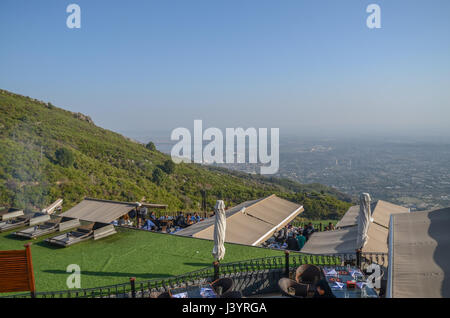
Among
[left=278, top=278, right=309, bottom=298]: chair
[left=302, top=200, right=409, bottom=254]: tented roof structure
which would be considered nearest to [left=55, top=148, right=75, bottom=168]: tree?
[left=302, top=200, right=409, bottom=254]: tented roof structure

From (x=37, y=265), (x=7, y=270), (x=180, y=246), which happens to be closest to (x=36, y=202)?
(x=37, y=265)

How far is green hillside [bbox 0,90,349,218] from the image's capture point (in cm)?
2391

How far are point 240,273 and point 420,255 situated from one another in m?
4.26

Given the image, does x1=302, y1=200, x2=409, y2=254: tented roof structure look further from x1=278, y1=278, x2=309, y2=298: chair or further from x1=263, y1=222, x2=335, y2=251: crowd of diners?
x1=278, y1=278, x2=309, y2=298: chair

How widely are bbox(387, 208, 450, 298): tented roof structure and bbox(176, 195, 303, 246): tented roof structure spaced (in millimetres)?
4356

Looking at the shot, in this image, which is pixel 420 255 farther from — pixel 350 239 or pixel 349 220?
pixel 349 220

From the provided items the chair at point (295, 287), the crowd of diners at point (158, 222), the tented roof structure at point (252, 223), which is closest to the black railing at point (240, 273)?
A: the chair at point (295, 287)

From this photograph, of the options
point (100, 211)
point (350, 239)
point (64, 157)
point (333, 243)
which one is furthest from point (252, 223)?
point (64, 157)

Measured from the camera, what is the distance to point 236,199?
108 ft

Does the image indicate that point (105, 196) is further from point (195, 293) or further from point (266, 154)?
point (266, 154)

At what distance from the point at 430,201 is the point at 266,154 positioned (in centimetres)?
6443

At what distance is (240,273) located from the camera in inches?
328

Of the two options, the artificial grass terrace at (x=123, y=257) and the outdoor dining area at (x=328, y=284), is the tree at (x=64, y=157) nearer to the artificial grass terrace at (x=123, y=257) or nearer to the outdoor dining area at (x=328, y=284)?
the artificial grass terrace at (x=123, y=257)

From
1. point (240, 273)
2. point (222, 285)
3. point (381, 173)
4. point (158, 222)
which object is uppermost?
point (222, 285)
